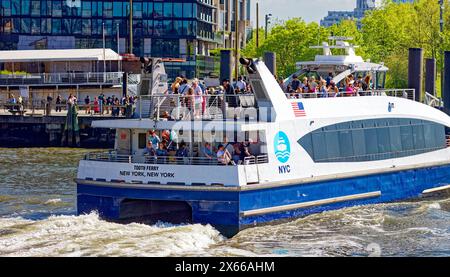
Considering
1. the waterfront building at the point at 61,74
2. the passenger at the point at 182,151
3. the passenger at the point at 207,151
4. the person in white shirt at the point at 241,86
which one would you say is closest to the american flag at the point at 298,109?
the person in white shirt at the point at 241,86

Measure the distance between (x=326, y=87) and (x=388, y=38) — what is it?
40.0 meters

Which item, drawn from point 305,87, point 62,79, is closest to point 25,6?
point 62,79

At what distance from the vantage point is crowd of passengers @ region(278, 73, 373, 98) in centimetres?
2881

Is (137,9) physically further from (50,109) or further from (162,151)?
(162,151)

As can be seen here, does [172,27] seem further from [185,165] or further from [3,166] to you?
[185,165]

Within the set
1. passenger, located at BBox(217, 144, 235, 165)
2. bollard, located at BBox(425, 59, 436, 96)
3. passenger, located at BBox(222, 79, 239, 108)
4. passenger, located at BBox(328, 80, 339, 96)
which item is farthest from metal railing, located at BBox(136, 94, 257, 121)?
bollard, located at BBox(425, 59, 436, 96)

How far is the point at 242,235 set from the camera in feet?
80.2

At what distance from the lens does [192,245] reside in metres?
23.0

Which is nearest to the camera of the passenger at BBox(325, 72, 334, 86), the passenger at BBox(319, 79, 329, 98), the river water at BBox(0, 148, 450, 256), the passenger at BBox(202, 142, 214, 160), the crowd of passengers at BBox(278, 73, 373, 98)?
the river water at BBox(0, 148, 450, 256)

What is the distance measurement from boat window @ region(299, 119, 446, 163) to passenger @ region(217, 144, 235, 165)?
2485 millimetres

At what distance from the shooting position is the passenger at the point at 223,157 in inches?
979

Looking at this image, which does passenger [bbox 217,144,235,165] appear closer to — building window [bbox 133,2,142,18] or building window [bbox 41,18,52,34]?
building window [bbox 133,2,142,18]
